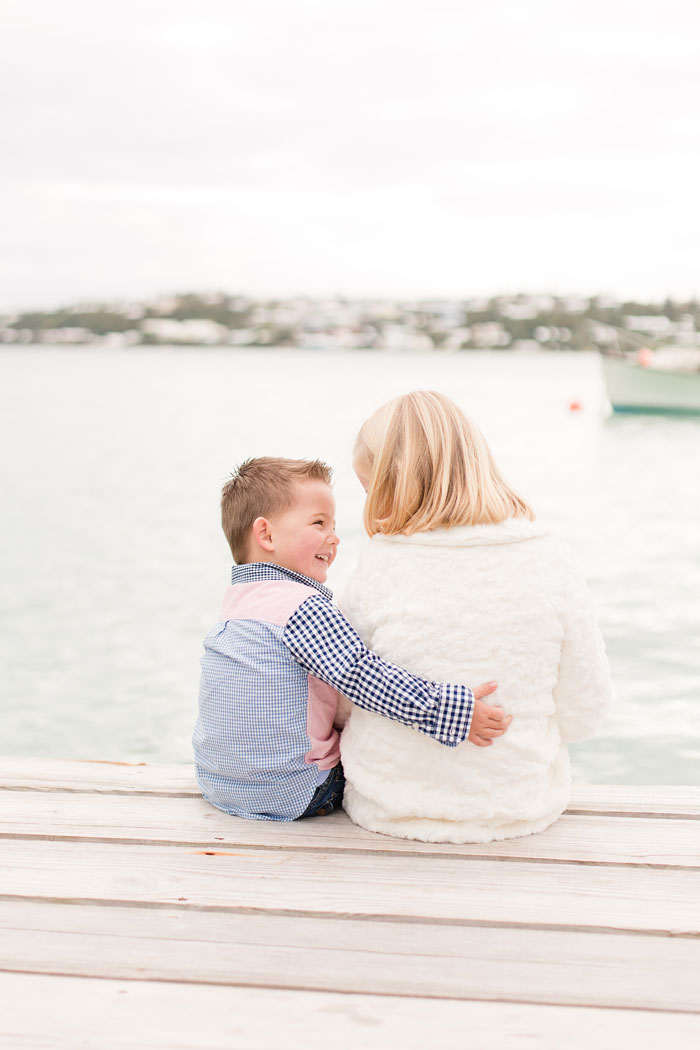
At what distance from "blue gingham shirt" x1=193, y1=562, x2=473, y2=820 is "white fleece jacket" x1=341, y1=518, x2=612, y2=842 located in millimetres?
69

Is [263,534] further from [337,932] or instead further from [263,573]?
[337,932]

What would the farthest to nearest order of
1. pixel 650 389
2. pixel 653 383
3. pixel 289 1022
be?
pixel 650 389 < pixel 653 383 < pixel 289 1022

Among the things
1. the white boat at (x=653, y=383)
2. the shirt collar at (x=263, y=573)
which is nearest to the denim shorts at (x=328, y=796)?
the shirt collar at (x=263, y=573)

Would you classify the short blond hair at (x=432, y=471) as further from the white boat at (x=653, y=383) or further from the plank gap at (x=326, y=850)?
the white boat at (x=653, y=383)

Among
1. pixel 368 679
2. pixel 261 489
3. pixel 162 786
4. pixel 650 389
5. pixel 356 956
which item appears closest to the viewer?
pixel 356 956

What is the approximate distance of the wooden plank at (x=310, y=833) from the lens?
5.97 ft

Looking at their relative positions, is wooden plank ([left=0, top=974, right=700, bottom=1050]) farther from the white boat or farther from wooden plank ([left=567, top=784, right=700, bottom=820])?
the white boat

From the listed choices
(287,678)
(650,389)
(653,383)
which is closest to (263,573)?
(287,678)

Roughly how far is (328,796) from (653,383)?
908 inches

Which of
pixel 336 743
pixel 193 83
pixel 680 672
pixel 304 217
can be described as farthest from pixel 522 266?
pixel 336 743

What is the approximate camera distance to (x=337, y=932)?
1.53 m

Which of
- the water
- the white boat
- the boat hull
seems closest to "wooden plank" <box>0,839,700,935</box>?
the water

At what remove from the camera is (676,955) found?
1.48 metres

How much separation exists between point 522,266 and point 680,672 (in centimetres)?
5339
